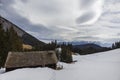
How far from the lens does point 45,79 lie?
1140 inches

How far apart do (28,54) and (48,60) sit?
17.0 feet

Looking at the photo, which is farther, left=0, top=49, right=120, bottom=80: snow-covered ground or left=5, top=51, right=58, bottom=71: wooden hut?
left=5, top=51, right=58, bottom=71: wooden hut

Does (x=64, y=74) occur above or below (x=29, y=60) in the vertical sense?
below

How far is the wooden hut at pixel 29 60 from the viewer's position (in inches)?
1794

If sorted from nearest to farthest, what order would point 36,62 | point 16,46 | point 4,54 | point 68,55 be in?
point 36,62, point 4,54, point 16,46, point 68,55

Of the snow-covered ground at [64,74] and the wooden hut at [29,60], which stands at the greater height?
the wooden hut at [29,60]

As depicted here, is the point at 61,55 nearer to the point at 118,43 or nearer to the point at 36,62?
the point at 36,62

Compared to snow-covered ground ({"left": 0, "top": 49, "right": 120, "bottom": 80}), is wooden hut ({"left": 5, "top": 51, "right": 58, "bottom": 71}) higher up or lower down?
higher up

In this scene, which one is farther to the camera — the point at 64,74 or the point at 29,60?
the point at 29,60

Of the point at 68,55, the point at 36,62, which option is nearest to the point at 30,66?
the point at 36,62

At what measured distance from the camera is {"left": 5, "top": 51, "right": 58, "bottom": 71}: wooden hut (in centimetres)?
4556

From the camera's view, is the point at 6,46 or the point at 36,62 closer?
the point at 36,62

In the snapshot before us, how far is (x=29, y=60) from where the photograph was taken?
4816cm

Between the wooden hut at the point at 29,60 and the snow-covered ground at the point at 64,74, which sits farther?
the wooden hut at the point at 29,60
